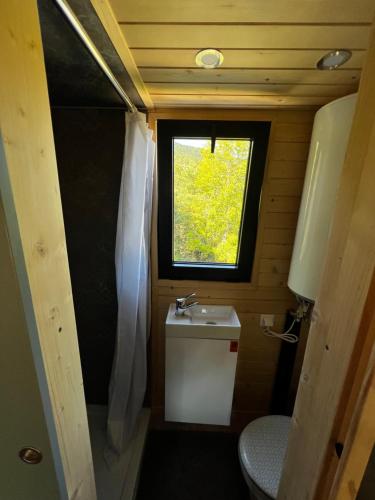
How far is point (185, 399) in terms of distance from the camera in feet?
4.84

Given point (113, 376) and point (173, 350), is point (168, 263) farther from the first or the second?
point (113, 376)

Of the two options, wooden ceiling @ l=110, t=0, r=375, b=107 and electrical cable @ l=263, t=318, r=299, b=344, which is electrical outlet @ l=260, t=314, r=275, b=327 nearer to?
electrical cable @ l=263, t=318, r=299, b=344

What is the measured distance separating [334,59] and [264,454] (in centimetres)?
174

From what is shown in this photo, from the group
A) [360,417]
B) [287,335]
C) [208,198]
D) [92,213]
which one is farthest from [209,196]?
[360,417]

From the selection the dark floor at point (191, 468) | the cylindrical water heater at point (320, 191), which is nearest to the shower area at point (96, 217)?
the dark floor at point (191, 468)

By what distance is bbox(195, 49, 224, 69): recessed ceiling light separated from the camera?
31.1 inches

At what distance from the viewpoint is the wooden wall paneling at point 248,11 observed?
59cm

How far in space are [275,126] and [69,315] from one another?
1397 mm

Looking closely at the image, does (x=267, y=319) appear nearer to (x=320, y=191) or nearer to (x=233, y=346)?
(x=233, y=346)

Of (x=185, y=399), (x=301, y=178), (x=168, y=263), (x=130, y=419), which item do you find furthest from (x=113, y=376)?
(x=301, y=178)

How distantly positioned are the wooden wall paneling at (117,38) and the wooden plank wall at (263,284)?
1.24ft

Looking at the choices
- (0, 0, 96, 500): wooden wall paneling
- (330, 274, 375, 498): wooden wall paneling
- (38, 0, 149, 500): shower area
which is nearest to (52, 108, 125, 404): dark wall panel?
(38, 0, 149, 500): shower area

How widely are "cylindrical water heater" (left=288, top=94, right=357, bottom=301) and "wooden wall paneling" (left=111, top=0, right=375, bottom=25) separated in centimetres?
32

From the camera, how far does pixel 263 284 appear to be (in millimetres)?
1521
